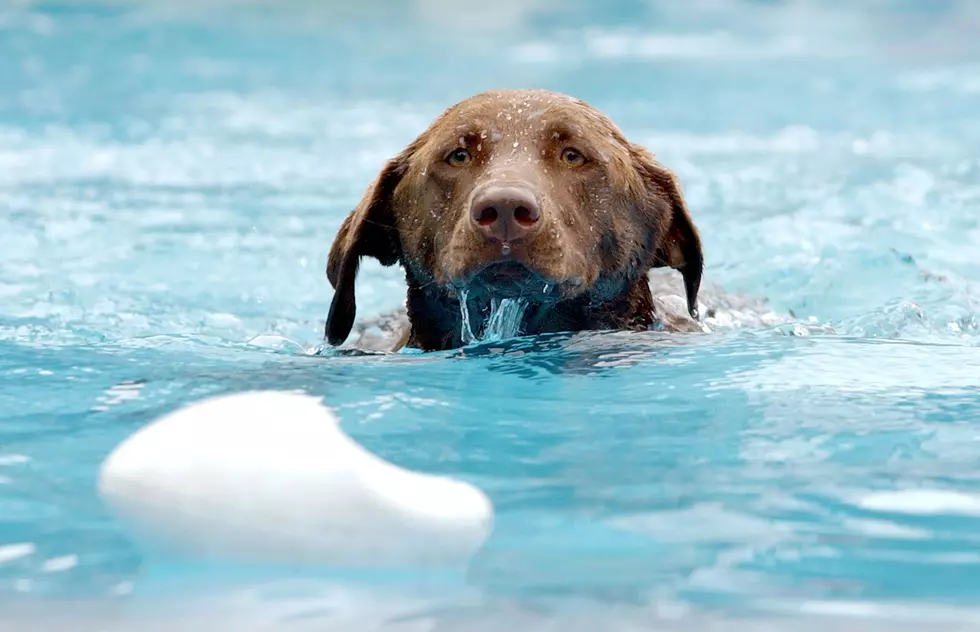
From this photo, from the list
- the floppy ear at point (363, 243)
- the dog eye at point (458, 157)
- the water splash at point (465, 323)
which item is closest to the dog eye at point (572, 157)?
the dog eye at point (458, 157)

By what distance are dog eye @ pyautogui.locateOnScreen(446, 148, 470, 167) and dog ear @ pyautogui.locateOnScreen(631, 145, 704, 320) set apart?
712mm

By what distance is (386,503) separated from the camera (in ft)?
9.07

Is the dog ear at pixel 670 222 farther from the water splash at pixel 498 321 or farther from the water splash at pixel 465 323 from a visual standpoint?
the water splash at pixel 465 323

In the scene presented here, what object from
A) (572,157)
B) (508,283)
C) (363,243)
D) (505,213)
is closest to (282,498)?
(505,213)

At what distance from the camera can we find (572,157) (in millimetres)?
4555

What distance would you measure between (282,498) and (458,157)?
2066mm

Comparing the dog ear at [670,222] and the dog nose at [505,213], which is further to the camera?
the dog ear at [670,222]

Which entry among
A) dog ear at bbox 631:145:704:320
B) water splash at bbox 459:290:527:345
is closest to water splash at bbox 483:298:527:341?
water splash at bbox 459:290:527:345

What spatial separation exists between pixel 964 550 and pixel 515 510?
922 mm

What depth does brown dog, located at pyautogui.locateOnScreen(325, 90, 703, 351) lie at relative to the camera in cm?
412

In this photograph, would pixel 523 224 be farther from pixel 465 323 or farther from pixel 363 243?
pixel 363 243

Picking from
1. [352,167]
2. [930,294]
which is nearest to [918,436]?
[930,294]

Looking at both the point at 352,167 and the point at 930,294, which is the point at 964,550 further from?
the point at 352,167

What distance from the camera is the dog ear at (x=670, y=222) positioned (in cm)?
493
